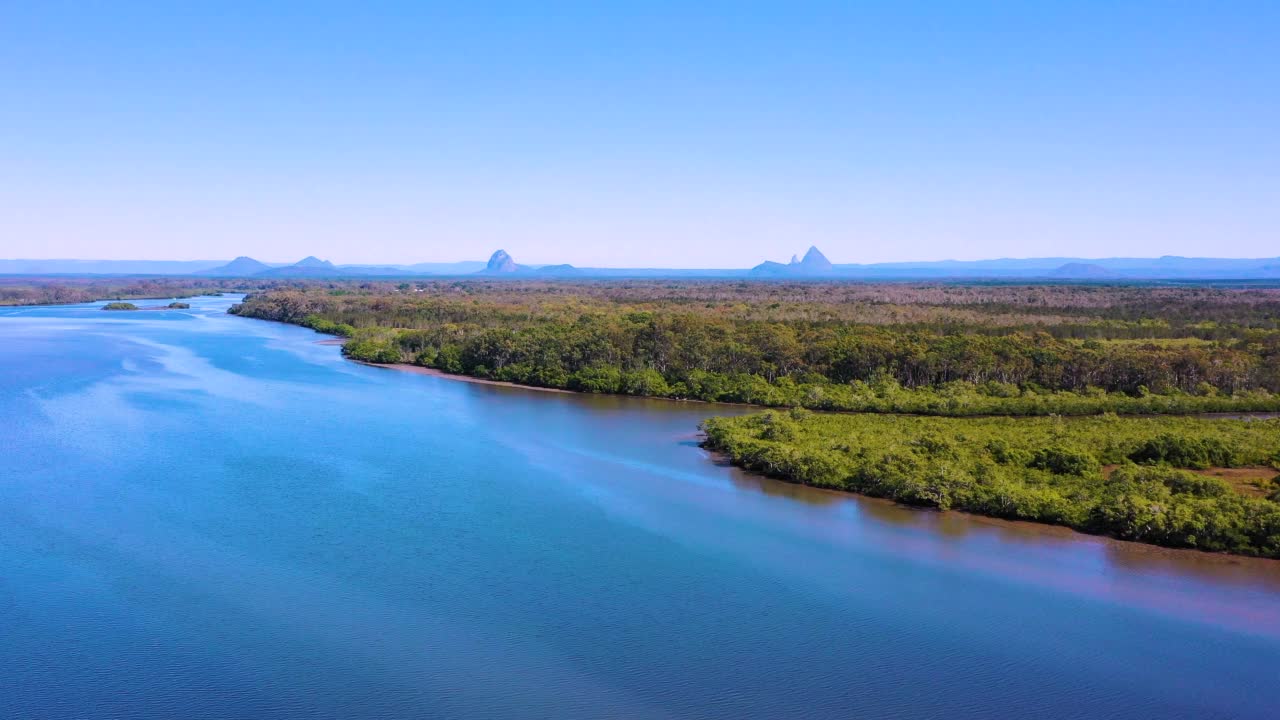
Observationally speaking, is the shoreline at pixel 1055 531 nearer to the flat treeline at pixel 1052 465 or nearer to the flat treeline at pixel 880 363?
the flat treeline at pixel 1052 465

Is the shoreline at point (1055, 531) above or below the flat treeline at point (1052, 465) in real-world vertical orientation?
below

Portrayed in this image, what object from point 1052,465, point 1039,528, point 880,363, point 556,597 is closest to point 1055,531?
point 1039,528

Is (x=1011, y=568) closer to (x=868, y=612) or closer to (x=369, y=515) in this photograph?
(x=868, y=612)

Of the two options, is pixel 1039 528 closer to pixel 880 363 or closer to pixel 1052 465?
pixel 1052 465

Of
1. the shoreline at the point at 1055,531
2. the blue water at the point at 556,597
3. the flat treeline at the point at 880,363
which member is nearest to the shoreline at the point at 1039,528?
the shoreline at the point at 1055,531

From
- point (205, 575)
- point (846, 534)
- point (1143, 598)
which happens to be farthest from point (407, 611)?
point (1143, 598)

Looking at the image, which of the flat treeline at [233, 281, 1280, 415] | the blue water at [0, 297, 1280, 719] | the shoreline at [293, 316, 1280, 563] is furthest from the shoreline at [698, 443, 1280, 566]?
the flat treeline at [233, 281, 1280, 415]
